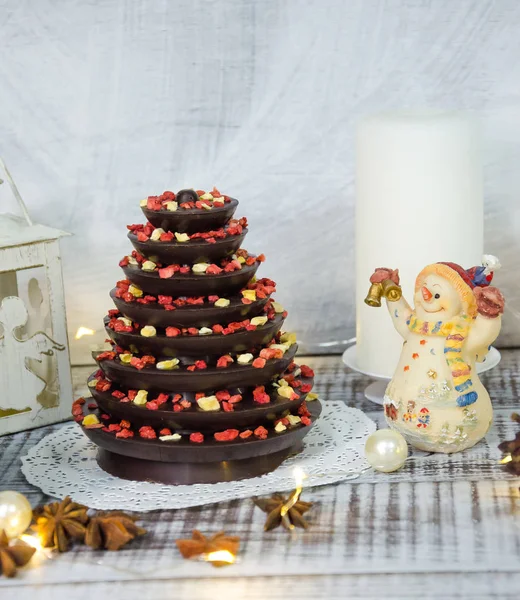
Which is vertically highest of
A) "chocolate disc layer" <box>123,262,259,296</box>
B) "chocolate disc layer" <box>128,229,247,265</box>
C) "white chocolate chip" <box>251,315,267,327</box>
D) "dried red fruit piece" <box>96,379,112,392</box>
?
"chocolate disc layer" <box>128,229,247,265</box>

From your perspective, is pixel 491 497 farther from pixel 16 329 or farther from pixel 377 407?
pixel 16 329

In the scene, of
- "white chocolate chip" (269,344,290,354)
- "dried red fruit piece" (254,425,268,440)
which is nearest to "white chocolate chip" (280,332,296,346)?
"white chocolate chip" (269,344,290,354)

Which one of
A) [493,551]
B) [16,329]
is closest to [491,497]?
[493,551]

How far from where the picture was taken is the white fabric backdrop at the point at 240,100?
1.45 meters

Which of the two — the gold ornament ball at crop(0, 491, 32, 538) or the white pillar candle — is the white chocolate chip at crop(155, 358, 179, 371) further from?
the white pillar candle

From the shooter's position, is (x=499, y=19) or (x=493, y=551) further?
(x=499, y=19)

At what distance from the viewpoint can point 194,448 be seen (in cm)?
→ 106

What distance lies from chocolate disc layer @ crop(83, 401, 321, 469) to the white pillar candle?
1.04 ft

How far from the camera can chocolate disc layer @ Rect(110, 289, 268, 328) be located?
1.07m

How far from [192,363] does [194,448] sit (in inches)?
3.6

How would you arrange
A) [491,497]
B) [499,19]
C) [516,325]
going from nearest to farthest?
[491,497] → [499,19] → [516,325]

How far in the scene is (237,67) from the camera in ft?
4.80

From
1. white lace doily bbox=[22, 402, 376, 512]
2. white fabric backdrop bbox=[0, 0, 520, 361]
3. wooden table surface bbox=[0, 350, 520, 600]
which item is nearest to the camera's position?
wooden table surface bbox=[0, 350, 520, 600]

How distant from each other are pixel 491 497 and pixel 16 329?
25.7 inches
